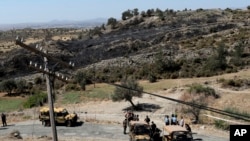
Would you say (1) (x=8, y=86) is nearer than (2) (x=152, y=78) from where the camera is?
No

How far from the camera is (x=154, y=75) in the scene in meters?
65.5

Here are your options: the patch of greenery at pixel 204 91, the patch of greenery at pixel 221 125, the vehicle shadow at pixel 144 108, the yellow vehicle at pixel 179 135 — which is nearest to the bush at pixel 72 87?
the vehicle shadow at pixel 144 108

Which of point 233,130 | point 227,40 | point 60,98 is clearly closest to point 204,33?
point 227,40

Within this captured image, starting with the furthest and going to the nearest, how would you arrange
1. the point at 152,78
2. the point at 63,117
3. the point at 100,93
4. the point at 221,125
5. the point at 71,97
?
1. the point at 152,78
2. the point at 100,93
3. the point at 71,97
4. the point at 63,117
5. the point at 221,125

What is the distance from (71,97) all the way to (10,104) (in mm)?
9249

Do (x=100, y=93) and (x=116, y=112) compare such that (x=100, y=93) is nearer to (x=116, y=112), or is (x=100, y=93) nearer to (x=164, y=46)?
(x=116, y=112)

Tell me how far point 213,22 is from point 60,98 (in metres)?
71.0

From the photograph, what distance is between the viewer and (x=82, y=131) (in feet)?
117

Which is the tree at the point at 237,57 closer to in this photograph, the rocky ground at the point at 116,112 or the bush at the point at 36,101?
the rocky ground at the point at 116,112

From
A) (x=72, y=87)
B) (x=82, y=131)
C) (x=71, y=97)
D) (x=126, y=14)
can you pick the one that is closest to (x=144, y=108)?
(x=82, y=131)

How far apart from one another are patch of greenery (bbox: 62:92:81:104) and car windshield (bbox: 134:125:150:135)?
2374 centimetres

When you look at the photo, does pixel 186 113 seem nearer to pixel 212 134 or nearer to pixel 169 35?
pixel 212 134

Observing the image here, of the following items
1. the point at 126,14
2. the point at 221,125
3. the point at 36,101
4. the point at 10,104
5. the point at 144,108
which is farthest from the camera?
the point at 126,14

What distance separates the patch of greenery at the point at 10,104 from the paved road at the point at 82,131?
44.9 feet
